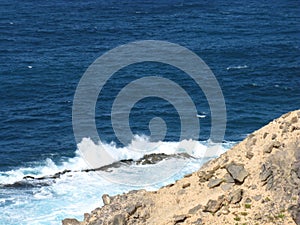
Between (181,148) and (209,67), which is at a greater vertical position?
(209,67)

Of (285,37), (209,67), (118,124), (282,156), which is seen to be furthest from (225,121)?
(282,156)

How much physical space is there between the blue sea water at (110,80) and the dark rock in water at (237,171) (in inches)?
1290

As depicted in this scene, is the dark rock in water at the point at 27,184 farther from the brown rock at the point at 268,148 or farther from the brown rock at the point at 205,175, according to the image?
the brown rock at the point at 268,148

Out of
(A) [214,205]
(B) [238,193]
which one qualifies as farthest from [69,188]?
(B) [238,193]

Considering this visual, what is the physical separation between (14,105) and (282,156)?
7548 cm

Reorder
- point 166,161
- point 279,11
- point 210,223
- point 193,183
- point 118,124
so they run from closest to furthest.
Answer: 1. point 210,223
2. point 193,183
3. point 166,161
4. point 118,124
5. point 279,11

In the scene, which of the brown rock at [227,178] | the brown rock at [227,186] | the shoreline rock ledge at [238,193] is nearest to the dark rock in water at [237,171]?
the shoreline rock ledge at [238,193]

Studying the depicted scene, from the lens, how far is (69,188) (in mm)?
83875

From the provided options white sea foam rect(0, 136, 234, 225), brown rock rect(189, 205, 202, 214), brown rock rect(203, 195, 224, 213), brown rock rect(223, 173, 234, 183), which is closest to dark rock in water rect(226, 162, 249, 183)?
brown rock rect(223, 173, 234, 183)

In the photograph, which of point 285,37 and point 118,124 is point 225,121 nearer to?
point 118,124

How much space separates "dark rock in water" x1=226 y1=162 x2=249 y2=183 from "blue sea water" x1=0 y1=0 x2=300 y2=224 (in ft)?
107

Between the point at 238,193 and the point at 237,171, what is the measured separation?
1.86 meters

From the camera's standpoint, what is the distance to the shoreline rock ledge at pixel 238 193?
43281 millimetres

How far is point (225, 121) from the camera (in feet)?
347
